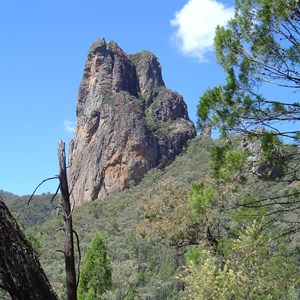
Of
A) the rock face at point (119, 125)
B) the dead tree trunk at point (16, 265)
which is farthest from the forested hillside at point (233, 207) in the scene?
the rock face at point (119, 125)

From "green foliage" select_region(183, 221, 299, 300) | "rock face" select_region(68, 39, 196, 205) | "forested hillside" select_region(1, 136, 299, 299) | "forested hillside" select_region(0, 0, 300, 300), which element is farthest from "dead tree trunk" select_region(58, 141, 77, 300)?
"rock face" select_region(68, 39, 196, 205)

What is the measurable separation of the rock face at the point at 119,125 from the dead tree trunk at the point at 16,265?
106302 millimetres

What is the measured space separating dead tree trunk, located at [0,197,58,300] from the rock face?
4185 inches

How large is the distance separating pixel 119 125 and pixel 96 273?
97.6 meters

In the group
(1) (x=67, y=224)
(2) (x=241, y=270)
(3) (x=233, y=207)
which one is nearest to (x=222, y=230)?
(2) (x=241, y=270)

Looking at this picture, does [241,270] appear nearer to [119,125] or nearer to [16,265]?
[16,265]

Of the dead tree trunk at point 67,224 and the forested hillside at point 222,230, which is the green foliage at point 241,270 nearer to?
the forested hillside at point 222,230

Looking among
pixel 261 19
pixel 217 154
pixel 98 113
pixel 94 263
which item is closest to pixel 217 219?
pixel 94 263

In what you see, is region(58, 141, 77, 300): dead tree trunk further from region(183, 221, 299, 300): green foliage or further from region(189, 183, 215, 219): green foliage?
region(183, 221, 299, 300): green foliage

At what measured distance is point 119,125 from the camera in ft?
380

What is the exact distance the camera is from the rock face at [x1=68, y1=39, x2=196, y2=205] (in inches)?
4407

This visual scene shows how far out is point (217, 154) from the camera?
A: 314 inches

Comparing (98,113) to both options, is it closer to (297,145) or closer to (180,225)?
(180,225)

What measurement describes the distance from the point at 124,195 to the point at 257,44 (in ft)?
318
